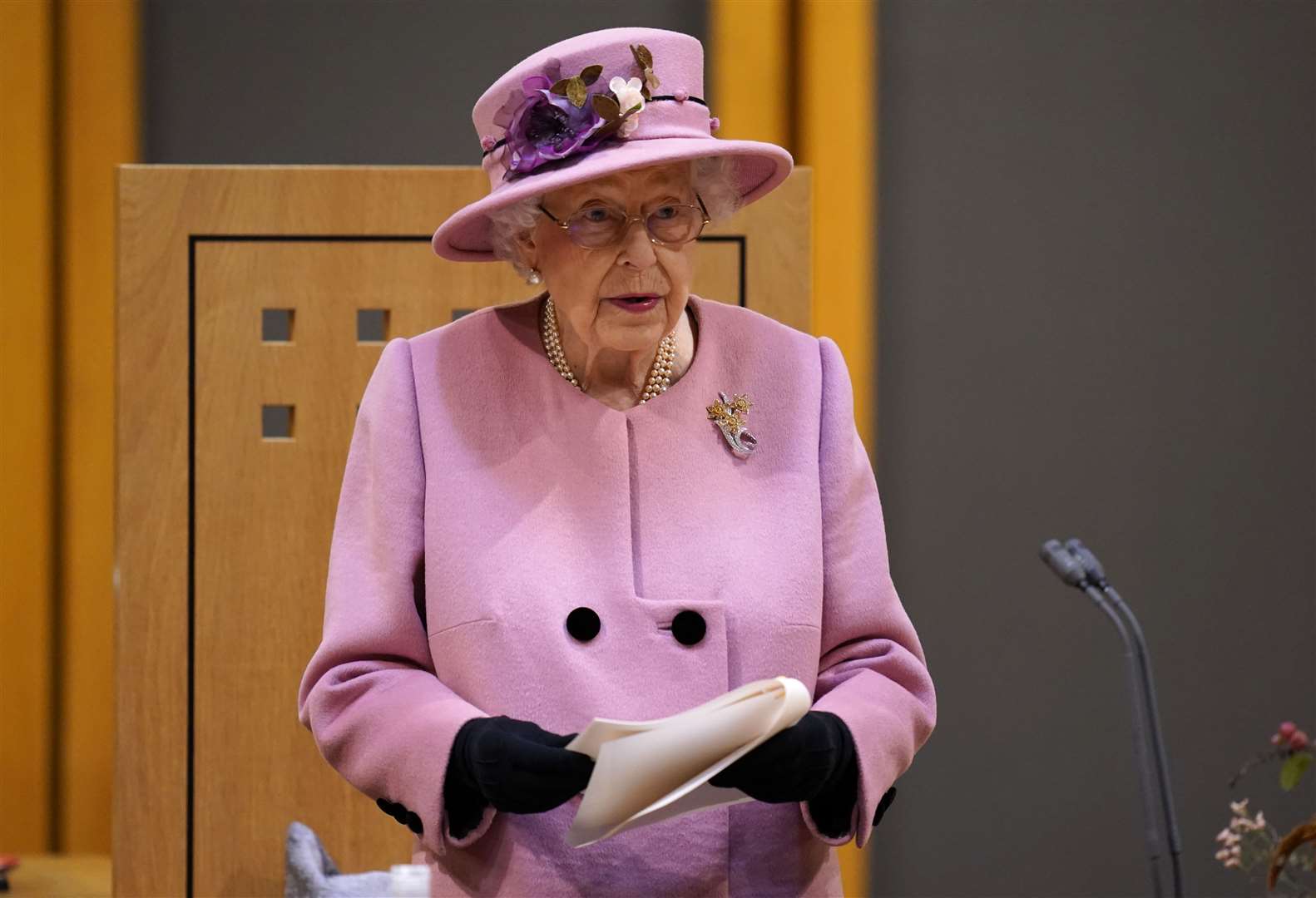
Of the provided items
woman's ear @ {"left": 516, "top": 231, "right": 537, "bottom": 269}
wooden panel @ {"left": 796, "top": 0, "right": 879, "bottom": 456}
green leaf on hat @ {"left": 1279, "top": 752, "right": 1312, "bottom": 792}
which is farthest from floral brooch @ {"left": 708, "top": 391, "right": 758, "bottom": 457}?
wooden panel @ {"left": 796, "top": 0, "right": 879, "bottom": 456}

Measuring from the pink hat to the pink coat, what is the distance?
0.83 feet

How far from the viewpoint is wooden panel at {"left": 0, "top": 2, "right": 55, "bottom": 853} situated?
387cm

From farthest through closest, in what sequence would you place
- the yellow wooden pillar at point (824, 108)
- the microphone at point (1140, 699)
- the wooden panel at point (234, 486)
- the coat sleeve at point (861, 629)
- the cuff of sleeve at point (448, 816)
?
the yellow wooden pillar at point (824, 108) → the wooden panel at point (234, 486) → the microphone at point (1140, 699) → the coat sleeve at point (861, 629) → the cuff of sleeve at point (448, 816)

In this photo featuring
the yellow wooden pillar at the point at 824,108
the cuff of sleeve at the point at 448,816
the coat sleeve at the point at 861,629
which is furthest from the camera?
the yellow wooden pillar at the point at 824,108

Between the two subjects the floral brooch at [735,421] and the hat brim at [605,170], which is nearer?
the hat brim at [605,170]

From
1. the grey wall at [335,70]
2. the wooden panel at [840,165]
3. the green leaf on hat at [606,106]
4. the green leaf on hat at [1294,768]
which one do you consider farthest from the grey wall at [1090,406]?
the green leaf on hat at [606,106]

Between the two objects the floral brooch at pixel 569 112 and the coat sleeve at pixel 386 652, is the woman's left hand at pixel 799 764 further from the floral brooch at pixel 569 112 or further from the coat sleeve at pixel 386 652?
the floral brooch at pixel 569 112

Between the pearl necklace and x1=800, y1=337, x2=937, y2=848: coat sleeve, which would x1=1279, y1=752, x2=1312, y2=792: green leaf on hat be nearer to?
x1=800, y1=337, x2=937, y2=848: coat sleeve

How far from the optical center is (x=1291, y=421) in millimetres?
4156

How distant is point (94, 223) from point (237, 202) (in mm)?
1121

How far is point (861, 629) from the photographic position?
1.92 metres

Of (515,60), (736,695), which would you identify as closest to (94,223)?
(515,60)

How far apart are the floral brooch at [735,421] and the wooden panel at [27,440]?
2.47 m

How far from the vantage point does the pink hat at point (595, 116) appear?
1.82 metres
